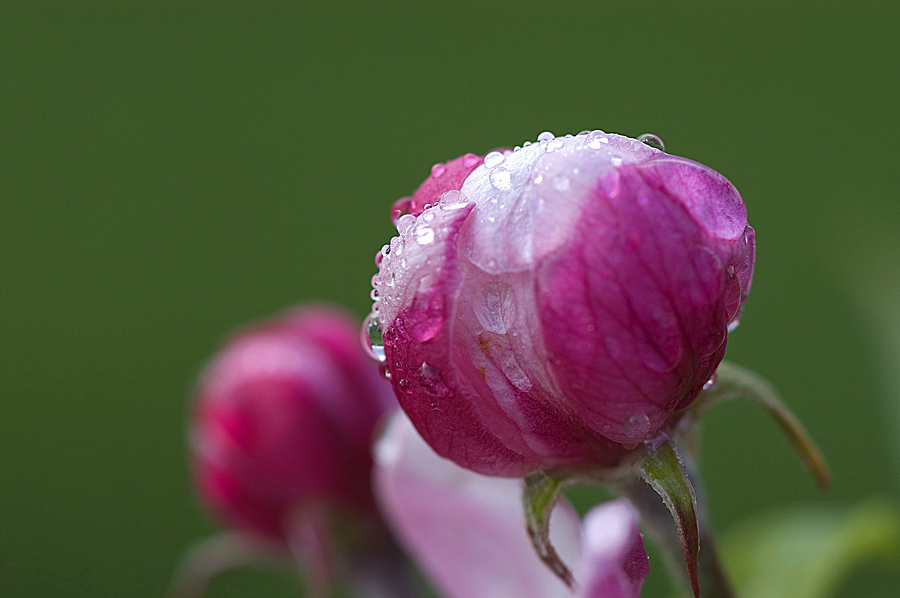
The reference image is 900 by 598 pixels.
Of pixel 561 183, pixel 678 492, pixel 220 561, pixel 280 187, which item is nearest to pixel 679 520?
pixel 678 492

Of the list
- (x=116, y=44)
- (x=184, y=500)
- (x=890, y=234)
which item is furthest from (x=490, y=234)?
(x=116, y=44)

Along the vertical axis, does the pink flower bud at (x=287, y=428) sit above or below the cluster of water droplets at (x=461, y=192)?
below

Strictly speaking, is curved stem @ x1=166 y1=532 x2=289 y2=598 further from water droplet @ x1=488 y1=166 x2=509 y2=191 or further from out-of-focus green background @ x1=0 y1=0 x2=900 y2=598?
out-of-focus green background @ x1=0 y1=0 x2=900 y2=598

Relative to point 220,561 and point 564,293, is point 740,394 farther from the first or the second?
point 220,561

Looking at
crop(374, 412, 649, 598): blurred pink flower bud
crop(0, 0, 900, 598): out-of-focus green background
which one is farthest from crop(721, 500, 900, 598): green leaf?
crop(0, 0, 900, 598): out-of-focus green background

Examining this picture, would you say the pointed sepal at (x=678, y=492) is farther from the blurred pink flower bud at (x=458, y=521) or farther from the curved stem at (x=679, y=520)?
the blurred pink flower bud at (x=458, y=521)

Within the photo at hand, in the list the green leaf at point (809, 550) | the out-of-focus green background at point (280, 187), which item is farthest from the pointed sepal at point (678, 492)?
the out-of-focus green background at point (280, 187)
